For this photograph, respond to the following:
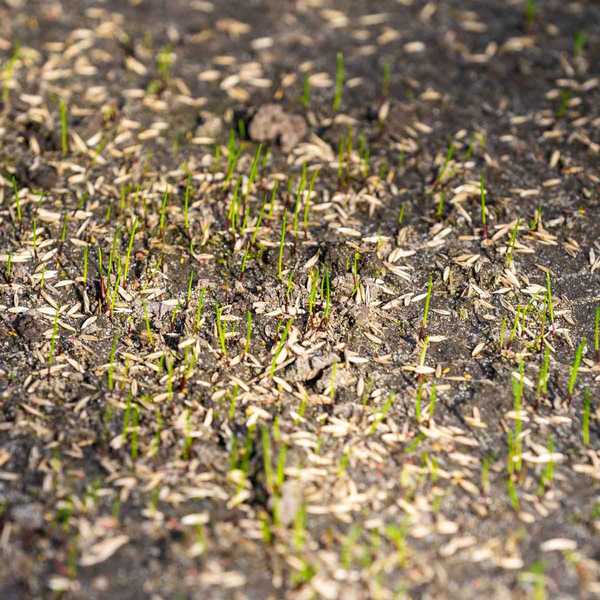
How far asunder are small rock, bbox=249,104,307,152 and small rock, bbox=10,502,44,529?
3.04m

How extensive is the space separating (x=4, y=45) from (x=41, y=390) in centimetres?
350

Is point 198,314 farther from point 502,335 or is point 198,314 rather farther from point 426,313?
point 502,335

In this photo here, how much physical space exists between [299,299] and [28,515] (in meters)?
1.91

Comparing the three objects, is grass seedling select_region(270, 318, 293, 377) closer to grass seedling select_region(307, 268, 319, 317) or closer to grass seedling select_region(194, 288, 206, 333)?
grass seedling select_region(307, 268, 319, 317)

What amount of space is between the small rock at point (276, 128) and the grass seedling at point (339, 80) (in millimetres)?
451

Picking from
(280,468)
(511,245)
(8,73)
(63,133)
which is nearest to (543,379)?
(511,245)

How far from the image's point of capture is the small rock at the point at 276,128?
6.44m

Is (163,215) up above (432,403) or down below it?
above

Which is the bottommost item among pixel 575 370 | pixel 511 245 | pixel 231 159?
pixel 575 370

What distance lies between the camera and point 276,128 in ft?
21.2

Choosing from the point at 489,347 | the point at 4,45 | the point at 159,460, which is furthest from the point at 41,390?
the point at 4,45

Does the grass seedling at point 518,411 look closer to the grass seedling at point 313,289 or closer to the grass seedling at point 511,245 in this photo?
the grass seedling at point 511,245

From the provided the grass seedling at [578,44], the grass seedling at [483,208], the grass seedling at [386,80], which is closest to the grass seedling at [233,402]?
the grass seedling at [483,208]

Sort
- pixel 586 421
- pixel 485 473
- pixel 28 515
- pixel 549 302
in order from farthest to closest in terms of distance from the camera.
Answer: pixel 549 302 < pixel 586 421 < pixel 485 473 < pixel 28 515
